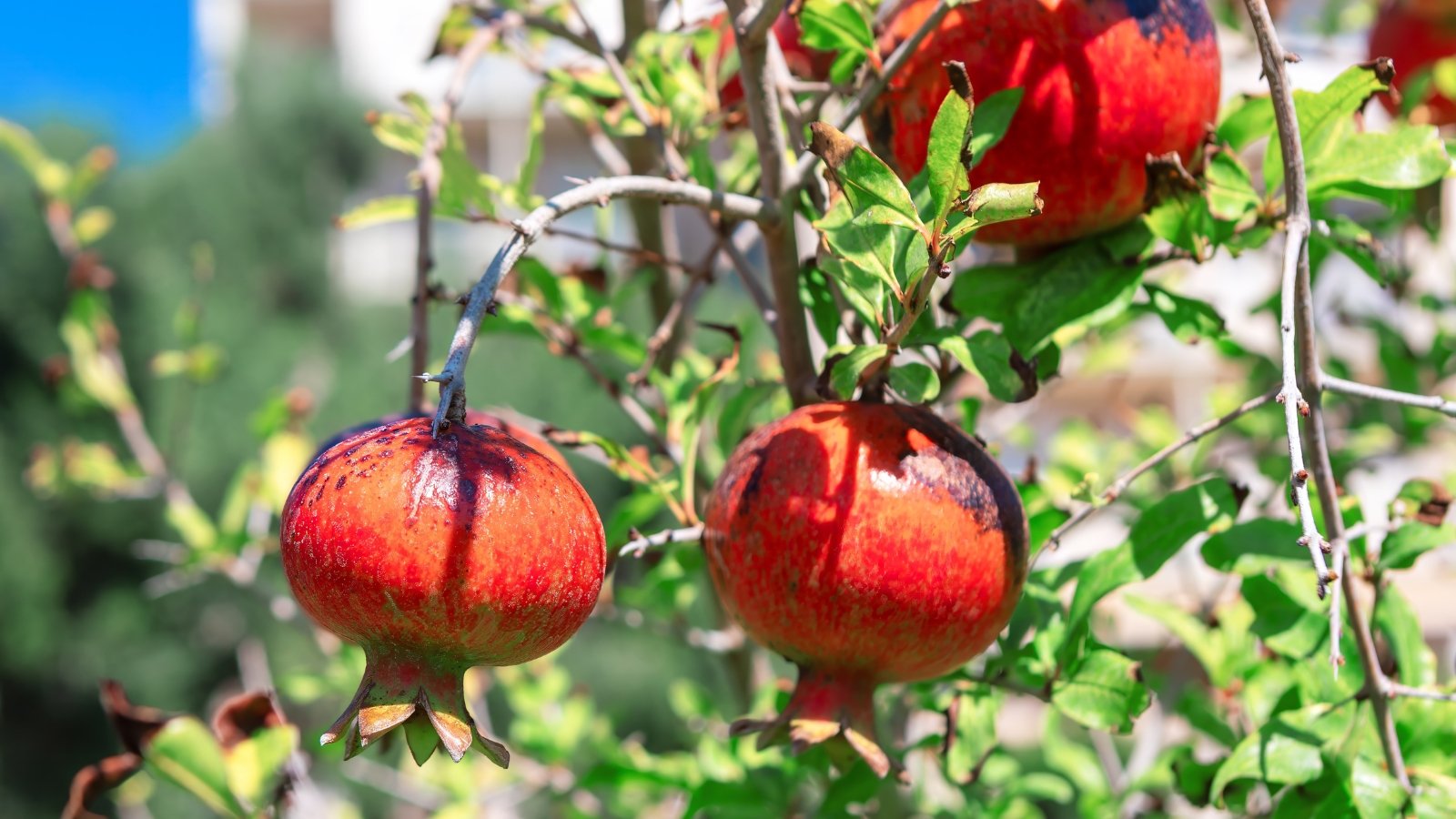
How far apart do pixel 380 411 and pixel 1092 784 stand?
4.84 metres

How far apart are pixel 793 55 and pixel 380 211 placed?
406mm

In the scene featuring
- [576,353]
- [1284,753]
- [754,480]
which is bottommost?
[1284,753]

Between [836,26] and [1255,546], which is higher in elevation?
[836,26]

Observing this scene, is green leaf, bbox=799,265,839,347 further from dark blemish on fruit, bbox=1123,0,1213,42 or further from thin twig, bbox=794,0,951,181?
dark blemish on fruit, bbox=1123,0,1213,42

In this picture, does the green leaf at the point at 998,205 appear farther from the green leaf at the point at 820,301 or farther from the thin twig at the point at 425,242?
the thin twig at the point at 425,242

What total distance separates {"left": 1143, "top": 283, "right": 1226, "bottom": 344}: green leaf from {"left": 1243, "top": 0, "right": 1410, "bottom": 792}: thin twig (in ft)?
0.38

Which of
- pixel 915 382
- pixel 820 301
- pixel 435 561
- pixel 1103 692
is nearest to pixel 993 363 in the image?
pixel 915 382

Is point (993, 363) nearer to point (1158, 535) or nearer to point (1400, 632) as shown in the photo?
point (1158, 535)

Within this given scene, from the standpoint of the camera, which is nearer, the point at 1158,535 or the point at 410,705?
the point at 410,705

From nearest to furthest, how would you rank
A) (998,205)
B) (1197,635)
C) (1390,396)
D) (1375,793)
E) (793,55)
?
(998,205), (1390,396), (1375,793), (793,55), (1197,635)

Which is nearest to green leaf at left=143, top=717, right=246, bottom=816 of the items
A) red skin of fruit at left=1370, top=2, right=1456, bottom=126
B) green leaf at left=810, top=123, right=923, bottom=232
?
green leaf at left=810, top=123, right=923, bottom=232

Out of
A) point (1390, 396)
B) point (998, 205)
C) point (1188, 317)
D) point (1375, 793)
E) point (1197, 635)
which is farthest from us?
point (1197, 635)

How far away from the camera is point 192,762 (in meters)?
0.92

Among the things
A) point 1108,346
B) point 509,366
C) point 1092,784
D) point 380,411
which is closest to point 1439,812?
point 1092,784
